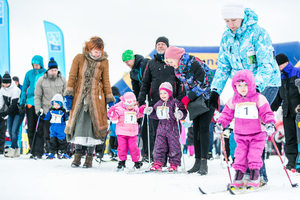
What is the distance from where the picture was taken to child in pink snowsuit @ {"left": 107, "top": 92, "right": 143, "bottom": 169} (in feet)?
15.7

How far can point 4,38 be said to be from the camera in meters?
11.6

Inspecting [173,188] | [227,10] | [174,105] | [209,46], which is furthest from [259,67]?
[209,46]

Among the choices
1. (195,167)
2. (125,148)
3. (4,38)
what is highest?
(4,38)

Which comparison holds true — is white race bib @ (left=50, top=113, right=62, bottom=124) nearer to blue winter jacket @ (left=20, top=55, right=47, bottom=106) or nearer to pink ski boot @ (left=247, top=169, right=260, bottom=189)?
blue winter jacket @ (left=20, top=55, right=47, bottom=106)

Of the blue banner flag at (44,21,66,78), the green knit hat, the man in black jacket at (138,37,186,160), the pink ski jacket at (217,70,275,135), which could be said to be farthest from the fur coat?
the blue banner flag at (44,21,66,78)

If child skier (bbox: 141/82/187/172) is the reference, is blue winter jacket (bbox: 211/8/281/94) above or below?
above

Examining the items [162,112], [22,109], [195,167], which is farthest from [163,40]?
Answer: [22,109]

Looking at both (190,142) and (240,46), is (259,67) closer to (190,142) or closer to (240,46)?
(240,46)

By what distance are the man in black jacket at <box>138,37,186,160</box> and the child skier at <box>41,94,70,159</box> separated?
2217 millimetres

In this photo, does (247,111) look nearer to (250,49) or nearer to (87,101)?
(250,49)

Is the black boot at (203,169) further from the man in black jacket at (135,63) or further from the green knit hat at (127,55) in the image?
the green knit hat at (127,55)

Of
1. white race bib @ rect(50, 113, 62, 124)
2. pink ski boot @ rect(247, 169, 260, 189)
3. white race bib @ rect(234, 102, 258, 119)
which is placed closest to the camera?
pink ski boot @ rect(247, 169, 260, 189)

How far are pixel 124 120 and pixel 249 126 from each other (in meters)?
2.28

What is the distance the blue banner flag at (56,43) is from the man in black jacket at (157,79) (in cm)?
929
